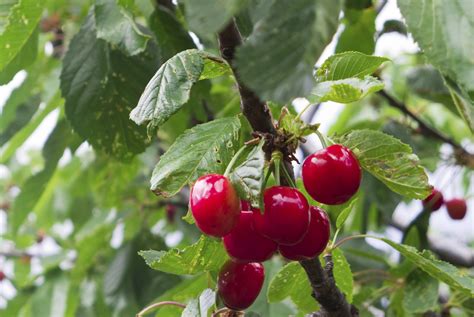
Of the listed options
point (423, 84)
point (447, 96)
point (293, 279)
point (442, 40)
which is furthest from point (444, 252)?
point (442, 40)

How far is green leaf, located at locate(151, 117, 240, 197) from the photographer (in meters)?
0.97

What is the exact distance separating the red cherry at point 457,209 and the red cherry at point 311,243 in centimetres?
126

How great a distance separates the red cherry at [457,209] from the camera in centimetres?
211

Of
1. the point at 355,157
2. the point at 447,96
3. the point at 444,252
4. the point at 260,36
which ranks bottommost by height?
the point at 444,252

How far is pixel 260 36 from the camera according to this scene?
59cm

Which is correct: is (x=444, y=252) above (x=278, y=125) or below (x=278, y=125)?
below

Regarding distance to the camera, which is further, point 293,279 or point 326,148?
point 293,279

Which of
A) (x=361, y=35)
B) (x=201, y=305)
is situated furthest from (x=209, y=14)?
(x=361, y=35)

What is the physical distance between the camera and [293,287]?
1.22 m

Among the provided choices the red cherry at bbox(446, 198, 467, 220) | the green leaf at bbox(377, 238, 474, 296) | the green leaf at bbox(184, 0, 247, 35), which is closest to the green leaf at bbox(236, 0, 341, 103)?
the green leaf at bbox(184, 0, 247, 35)

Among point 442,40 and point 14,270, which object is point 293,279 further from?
point 14,270

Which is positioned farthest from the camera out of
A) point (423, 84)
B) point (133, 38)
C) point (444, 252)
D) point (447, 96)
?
point (444, 252)

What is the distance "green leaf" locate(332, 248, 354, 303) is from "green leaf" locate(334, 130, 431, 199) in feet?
0.78

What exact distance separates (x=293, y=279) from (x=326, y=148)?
1.07ft
